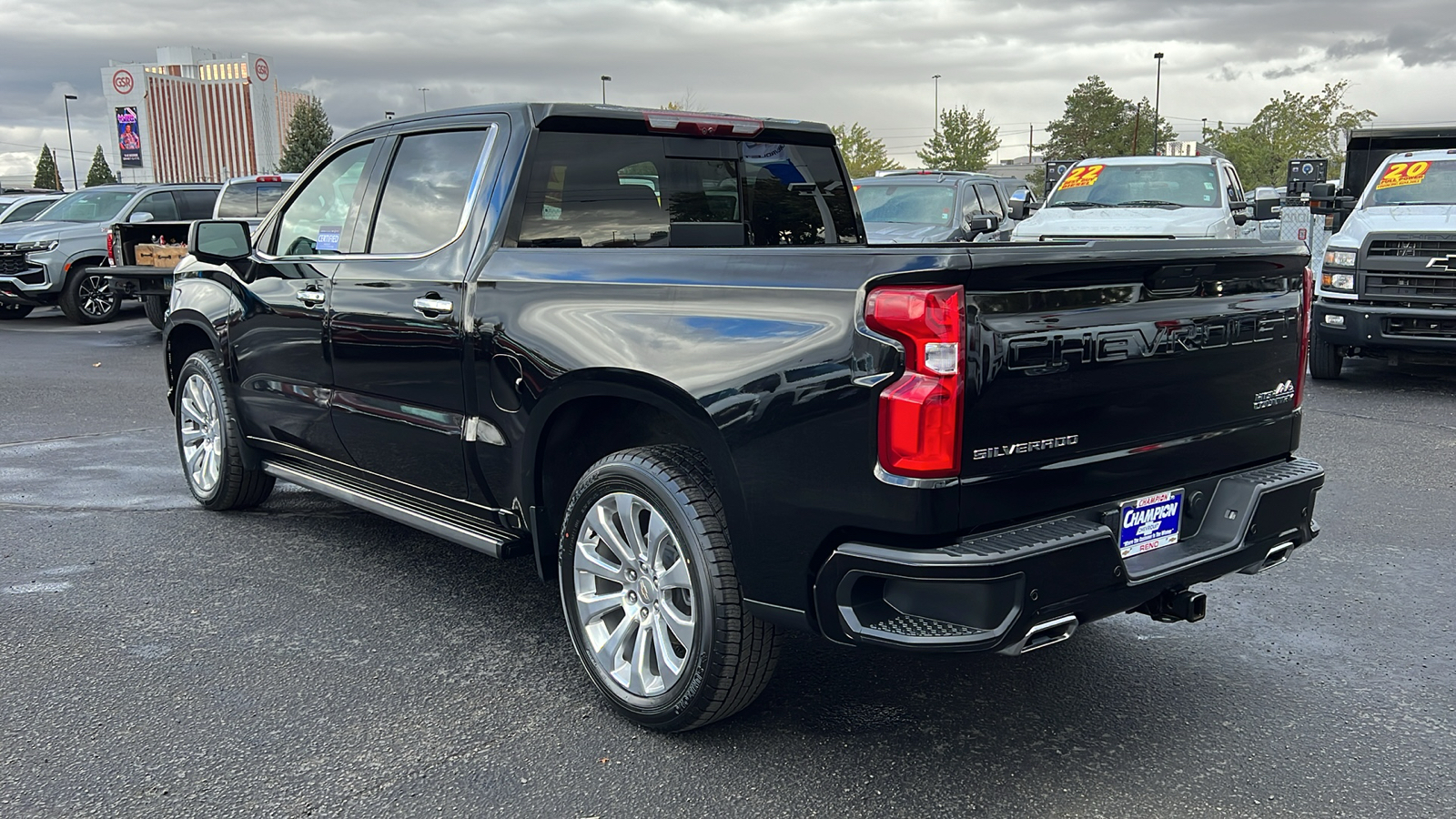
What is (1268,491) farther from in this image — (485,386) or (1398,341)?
Result: (1398,341)

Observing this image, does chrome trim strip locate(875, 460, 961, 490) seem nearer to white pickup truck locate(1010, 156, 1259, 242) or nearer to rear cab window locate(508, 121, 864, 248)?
rear cab window locate(508, 121, 864, 248)

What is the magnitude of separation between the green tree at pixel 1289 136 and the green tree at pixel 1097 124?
5.69 metres

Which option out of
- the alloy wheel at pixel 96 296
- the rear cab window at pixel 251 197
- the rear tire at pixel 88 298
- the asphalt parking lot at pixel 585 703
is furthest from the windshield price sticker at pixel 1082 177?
the alloy wheel at pixel 96 296

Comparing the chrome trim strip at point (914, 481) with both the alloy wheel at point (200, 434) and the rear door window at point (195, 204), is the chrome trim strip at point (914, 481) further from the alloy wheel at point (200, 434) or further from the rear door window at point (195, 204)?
the rear door window at point (195, 204)

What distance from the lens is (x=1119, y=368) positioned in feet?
9.97

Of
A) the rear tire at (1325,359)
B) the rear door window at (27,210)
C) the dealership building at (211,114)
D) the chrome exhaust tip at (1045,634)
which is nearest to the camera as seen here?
the chrome exhaust tip at (1045,634)

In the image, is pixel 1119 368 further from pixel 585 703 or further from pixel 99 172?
pixel 99 172

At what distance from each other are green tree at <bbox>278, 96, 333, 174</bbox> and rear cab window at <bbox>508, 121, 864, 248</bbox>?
82535mm

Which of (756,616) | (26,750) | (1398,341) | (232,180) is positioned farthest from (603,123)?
(232,180)

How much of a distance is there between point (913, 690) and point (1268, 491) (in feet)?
4.06

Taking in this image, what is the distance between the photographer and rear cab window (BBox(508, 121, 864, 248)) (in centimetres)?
411

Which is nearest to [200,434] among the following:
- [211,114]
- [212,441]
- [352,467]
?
[212,441]

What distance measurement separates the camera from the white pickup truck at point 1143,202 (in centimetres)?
1256

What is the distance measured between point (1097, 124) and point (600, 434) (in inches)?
2791
